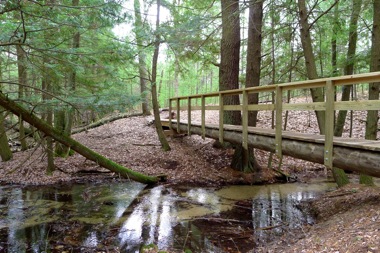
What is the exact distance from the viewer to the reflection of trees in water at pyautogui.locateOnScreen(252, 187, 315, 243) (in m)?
5.52

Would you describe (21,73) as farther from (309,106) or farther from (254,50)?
(309,106)

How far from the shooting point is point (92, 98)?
8008 millimetres

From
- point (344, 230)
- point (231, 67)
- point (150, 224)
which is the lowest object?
point (150, 224)

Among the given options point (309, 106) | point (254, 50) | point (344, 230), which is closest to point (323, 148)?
point (309, 106)

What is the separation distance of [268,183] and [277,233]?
154 inches

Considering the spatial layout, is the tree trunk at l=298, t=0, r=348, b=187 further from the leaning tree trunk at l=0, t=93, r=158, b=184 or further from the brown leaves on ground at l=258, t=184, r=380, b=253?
the leaning tree trunk at l=0, t=93, r=158, b=184

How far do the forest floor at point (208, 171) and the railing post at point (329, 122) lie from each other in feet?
3.47

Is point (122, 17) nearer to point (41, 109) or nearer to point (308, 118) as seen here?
point (41, 109)

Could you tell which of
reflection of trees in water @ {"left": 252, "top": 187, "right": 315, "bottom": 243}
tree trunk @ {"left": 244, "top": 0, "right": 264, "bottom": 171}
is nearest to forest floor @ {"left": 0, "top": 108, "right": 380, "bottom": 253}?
reflection of trees in water @ {"left": 252, "top": 187, "right": 315, "bottom": 243}

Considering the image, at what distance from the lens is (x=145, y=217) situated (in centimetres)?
629

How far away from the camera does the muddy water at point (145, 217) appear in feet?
16.5

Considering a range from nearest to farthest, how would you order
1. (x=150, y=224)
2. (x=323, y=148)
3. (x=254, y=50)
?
(x=323, y=148) < (x=150, y=224) < (x=254, y=50)

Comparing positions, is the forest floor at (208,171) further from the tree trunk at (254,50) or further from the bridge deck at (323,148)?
the tree trunk at (254,50)

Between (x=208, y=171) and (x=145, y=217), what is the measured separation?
409cm
